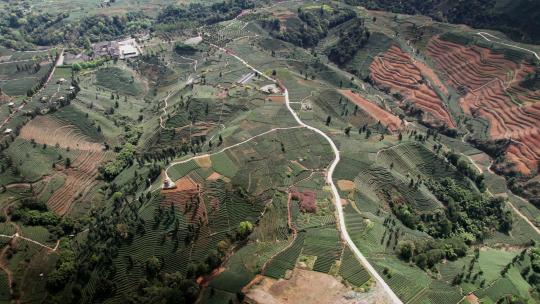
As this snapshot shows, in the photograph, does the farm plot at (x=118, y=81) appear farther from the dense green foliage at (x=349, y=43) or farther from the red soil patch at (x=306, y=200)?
the red soil patch at (x=306, y=200)

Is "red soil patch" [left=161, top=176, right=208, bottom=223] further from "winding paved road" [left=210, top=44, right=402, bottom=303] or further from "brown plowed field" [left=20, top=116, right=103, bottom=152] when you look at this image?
"brown plowed field" [left=20, top=116, right=103, bottom=152]

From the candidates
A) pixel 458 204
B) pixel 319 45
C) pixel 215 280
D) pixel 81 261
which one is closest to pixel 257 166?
pixel 215 280

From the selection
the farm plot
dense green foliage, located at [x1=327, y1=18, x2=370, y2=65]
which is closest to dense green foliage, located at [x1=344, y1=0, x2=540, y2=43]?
dense green foliage, located at [x1=327, y1=18, x2=370, y2=65]

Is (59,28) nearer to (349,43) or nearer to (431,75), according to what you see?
(349,43)

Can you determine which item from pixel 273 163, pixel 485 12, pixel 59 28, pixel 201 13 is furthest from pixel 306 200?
pixel 59 28

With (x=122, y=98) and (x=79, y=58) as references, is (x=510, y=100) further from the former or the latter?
(x=79, y=58)
